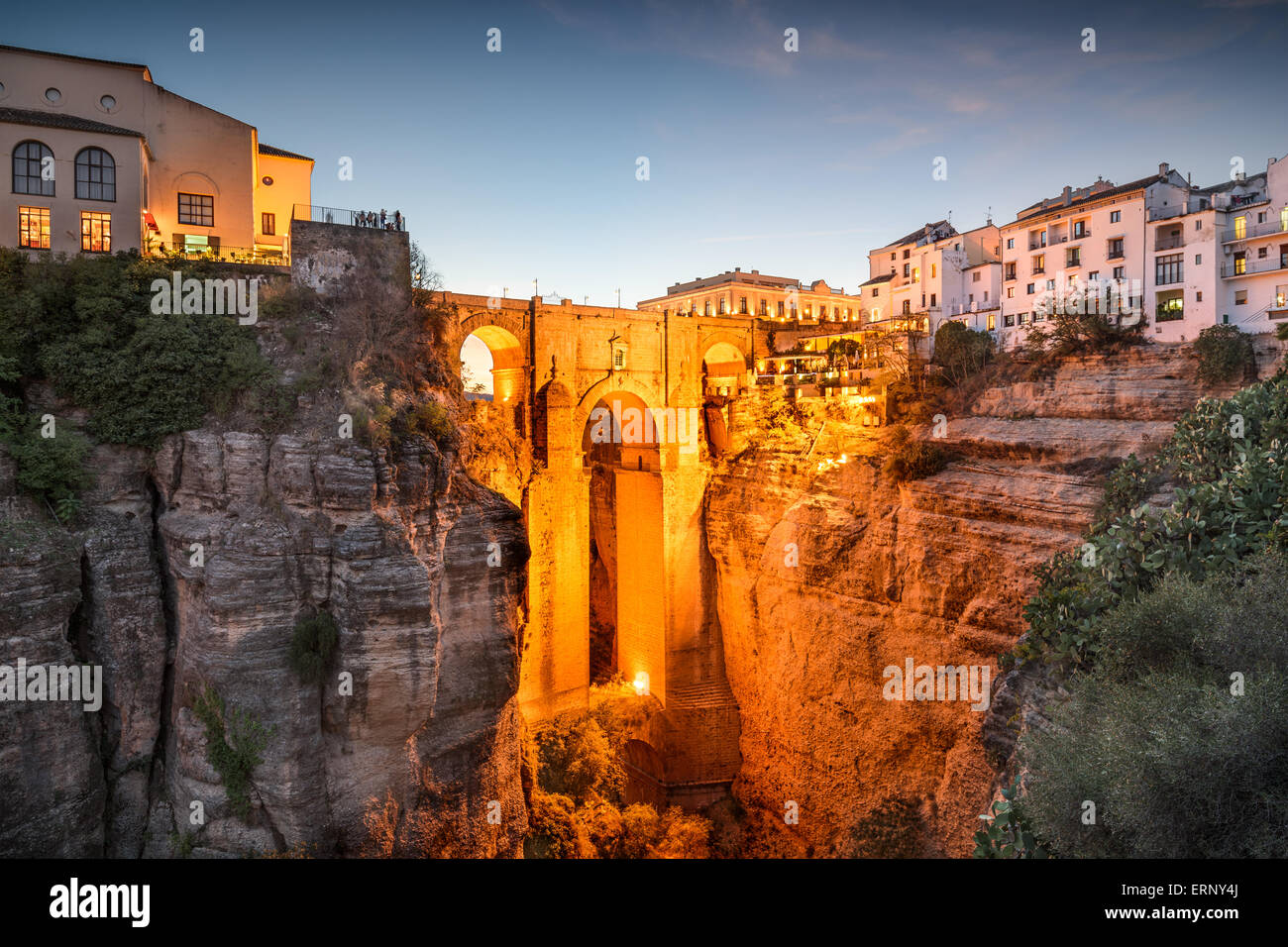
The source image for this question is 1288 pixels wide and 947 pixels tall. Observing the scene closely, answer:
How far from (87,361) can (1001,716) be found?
663 inches

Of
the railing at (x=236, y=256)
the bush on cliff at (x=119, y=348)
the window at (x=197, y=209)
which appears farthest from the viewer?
the window at (x=197, y=209)

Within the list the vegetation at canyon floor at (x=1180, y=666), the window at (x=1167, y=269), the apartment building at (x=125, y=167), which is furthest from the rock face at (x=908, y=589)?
the apartment building at (x=125, y=167)

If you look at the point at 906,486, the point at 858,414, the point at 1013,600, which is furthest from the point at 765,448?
the point at 1013,600

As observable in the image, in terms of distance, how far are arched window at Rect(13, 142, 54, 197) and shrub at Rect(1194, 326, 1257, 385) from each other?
2884cm

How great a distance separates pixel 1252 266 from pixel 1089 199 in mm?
6769

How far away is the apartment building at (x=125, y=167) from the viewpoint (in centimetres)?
1806

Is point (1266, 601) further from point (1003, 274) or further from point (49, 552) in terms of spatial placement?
point (1003, 274)

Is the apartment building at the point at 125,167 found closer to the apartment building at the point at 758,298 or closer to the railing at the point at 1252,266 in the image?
the apartment building at the point at 758,298

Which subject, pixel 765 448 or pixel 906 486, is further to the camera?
pixel 765 448

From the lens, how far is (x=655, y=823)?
2473 centimetres

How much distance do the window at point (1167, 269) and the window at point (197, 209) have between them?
32624 mm

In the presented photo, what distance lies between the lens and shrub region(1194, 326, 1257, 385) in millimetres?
20047

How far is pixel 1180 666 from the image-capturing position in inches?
309

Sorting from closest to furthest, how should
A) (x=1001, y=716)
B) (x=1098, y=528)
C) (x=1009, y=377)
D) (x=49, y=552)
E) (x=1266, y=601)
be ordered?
(x=1266, y=601), (x=1001, y=716), (x=1098, y=528), (x=49, y=552), (x=1009, y=377)
